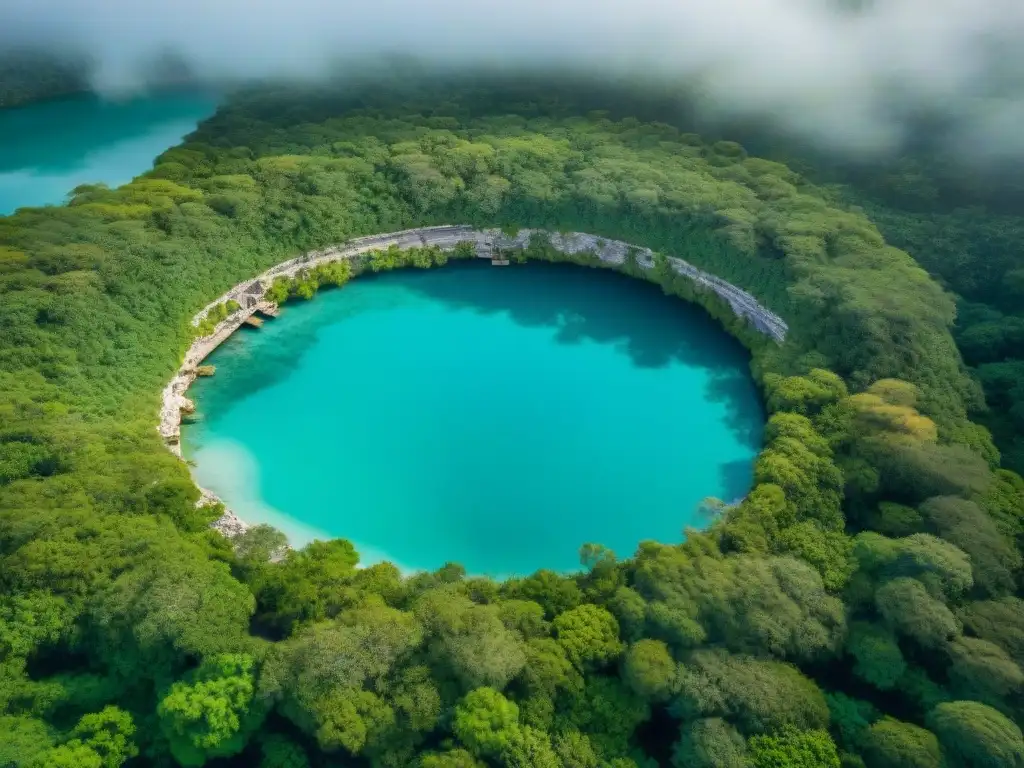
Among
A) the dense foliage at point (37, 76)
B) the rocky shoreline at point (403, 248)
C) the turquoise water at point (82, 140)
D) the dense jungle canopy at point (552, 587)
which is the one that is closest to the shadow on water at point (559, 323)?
the rocky shoreline at point (403, 248)

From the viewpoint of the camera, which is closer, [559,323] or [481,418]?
[481,418]

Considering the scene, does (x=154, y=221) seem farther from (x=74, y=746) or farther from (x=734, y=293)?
(x=734, y=293)

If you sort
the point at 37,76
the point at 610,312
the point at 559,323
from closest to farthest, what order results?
the point at 559,323, the point at 610,312, the point at 37,76

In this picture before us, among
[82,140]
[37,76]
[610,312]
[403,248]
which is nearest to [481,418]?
[610,312]

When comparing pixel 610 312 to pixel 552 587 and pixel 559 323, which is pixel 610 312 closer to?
pixel 559 323

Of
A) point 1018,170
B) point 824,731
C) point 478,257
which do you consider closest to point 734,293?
point 478,257

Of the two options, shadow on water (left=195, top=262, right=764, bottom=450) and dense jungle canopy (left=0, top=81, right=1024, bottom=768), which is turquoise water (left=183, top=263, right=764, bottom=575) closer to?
shadow on water (left=195, top=262, right=764, bottom=450)

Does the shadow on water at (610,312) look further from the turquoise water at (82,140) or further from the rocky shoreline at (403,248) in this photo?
the turquoise water at (82,140)
